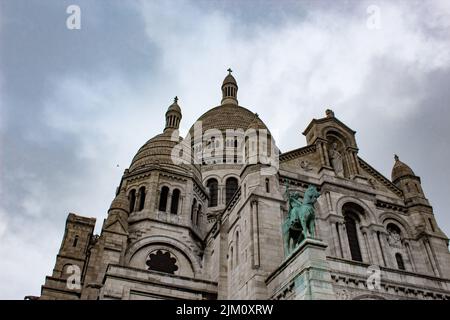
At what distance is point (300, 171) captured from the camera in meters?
26.9

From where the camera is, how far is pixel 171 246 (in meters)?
29.9

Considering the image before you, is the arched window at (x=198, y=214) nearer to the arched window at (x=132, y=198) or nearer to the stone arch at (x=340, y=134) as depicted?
the arched window at (x=132, y=198)

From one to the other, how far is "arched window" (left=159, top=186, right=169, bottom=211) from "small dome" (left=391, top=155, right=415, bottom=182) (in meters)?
15.8

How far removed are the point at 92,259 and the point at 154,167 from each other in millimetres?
8835

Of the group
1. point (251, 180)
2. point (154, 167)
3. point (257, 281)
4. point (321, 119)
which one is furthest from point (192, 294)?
point (321, 119)

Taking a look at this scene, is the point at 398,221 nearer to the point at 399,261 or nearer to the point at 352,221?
the point at 399,261

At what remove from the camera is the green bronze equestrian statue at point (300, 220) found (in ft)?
61.0

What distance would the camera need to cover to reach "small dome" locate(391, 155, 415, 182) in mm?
30703

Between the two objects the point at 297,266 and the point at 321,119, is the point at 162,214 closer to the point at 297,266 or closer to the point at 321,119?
the point at 321,119

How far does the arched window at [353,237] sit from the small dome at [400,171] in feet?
21.8

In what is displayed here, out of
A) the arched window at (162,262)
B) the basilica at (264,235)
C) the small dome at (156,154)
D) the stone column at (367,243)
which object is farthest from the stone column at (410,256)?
the small dome at (156,154)

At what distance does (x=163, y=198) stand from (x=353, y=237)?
13523mm

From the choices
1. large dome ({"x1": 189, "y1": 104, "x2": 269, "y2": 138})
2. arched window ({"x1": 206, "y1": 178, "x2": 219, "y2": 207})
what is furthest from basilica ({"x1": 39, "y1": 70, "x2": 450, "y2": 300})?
large dome ({"x1": 189, "y1": 104, "x2": 269, "y2": 138})
